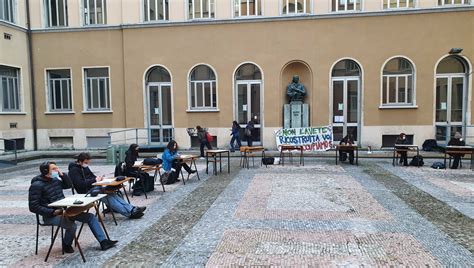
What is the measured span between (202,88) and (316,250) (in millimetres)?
14315

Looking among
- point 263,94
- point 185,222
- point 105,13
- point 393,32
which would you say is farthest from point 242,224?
point 105,13

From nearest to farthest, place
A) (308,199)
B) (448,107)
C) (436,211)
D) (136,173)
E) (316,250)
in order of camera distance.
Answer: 1. (316,250)
2. (436,211)
3. (308,199)
4. (136,173)
5. (448,107)

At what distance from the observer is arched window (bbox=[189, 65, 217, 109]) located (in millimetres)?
18719

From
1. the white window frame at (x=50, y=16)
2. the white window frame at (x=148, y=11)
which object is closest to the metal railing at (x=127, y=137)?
the white window frame at (x=148, y=11)

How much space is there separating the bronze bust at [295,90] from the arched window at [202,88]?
3.80 metres

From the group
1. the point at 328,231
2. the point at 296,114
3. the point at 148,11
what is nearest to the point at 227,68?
the point at 296,114

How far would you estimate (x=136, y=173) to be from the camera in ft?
29.6

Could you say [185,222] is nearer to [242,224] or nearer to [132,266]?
[242,224]

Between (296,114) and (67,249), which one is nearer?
(67,249)

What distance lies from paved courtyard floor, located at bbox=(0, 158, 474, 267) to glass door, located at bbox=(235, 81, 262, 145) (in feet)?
25.6

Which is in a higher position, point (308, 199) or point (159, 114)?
point (159, 114)

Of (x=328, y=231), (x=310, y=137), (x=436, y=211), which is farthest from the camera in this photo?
(x=310, y=137)

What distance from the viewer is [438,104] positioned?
17.5m

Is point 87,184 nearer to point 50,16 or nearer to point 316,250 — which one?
point 316,250
